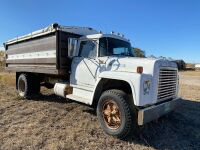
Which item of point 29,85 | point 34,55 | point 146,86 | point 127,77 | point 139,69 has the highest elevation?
point 34,55

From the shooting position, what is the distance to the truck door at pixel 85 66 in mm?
6523

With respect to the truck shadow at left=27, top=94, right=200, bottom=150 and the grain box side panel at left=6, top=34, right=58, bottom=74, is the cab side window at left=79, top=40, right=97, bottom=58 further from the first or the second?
the truck shadow at left=27, top=94, right=200, bottom=150

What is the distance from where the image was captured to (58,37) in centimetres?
727

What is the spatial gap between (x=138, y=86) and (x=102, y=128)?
151 centimetres

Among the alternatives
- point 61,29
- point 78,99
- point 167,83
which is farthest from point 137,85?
point 61,29

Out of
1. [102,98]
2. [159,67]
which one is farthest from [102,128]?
[159,67]

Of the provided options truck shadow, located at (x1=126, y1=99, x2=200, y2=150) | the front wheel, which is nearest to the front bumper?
the front wheel

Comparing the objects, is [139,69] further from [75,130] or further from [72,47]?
[72,47]

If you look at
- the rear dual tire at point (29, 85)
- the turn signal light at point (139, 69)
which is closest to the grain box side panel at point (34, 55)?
the rear dual tire at point (29, 85)

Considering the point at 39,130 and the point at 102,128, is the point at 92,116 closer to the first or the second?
the point at 102,128

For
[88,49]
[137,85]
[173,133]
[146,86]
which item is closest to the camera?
[137,85]

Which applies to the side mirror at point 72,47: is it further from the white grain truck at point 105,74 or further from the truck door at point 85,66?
the truck door at point 85,66

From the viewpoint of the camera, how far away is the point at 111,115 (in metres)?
5.54

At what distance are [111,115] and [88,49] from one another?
7.30ft
